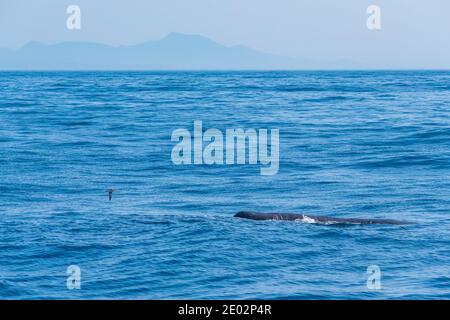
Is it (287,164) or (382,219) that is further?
(287,164)

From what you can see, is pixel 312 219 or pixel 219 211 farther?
pixel 219 211

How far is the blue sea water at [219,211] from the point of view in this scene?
62.5 feet

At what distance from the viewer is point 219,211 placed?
28.6 metres

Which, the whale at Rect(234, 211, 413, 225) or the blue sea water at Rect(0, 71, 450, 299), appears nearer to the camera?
the blue sea water at Rect(0, 71, 450, 299)

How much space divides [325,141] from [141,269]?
30.4 metres

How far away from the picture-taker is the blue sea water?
1905 centimetres

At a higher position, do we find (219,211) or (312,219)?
(312,219)

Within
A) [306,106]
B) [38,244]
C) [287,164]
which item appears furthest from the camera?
[306,106]

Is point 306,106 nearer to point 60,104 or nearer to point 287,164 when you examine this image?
point 60,104

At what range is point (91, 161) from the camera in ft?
140

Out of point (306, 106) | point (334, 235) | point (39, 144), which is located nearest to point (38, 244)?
point (334, 235)

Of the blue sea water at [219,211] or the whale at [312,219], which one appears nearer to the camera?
the blue sea water at [219,211]
